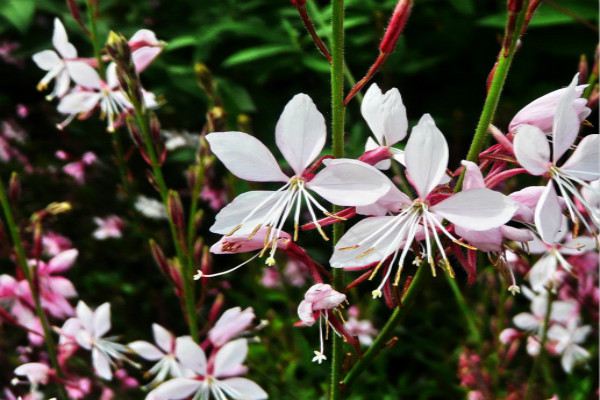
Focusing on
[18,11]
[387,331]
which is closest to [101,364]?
[387,331]

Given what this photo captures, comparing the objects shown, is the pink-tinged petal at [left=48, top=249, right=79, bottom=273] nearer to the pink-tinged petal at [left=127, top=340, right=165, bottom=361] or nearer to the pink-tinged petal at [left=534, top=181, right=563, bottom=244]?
the pink-tinged petal at [left=127, top=340, right=165, bottom=361]

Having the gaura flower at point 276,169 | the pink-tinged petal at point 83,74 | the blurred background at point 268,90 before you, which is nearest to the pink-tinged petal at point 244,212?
the gaura flower at point 276,169

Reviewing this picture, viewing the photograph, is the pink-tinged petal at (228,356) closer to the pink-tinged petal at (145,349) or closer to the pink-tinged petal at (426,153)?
the pink-tinged petal at (145,349)

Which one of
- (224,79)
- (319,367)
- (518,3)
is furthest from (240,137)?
(224,79)

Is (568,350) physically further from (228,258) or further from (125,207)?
(125,207)

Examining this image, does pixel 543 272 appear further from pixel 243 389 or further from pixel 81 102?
pixel 81 102

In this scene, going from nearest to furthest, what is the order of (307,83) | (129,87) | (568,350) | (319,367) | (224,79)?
(129,87), (568,350), (319,367), (224,79), (307,83)
